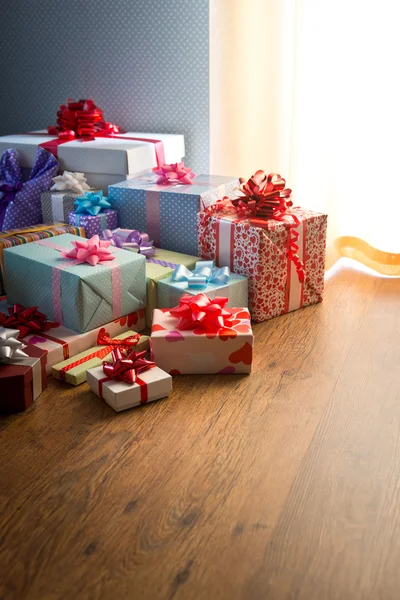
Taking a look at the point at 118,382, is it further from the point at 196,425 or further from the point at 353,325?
the point at 353,325

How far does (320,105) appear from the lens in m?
2.05

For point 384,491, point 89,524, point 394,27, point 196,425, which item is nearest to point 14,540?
point 89,524

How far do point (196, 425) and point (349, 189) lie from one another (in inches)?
45.1

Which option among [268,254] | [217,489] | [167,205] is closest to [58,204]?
[167,205]

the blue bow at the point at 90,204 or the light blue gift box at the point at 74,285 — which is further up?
the blue bow at the point at 90,204

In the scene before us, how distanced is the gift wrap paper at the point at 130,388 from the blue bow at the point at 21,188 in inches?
35.6

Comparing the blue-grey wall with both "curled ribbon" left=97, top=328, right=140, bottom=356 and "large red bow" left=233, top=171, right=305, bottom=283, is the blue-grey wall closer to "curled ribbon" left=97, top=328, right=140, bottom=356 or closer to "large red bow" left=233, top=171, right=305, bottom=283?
"large red bow" left=233, top=171, right=305, bottom=283

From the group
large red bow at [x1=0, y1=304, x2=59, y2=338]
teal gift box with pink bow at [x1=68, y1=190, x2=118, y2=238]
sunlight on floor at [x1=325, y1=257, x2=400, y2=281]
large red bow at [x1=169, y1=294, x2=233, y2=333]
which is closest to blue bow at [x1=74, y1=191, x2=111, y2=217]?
teal gift box with pink bow at [x1=68, y1=190, x2=118, y2=238]

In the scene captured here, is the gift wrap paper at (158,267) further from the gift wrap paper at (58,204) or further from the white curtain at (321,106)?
the white curtain at (321,106)

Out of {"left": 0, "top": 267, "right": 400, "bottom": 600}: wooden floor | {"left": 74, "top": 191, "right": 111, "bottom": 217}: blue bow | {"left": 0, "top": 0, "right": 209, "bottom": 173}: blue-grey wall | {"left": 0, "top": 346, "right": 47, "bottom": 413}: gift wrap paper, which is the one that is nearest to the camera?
{"left": 0, "top": 267, "right": 400, "bottom": 600}: wooden floor

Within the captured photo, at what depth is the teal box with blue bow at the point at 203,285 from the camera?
162 centimetres

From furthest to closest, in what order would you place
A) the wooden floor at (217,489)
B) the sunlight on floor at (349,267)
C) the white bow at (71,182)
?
the sunlight on floor at (349,267), the white bow at (71,182), the wooden floor at (217,489)

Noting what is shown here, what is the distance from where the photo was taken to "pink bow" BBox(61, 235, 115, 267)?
1.56 m

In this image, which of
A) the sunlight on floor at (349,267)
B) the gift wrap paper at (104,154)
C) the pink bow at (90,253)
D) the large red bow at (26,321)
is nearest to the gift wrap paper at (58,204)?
the gift wrap paper at (104,154)
